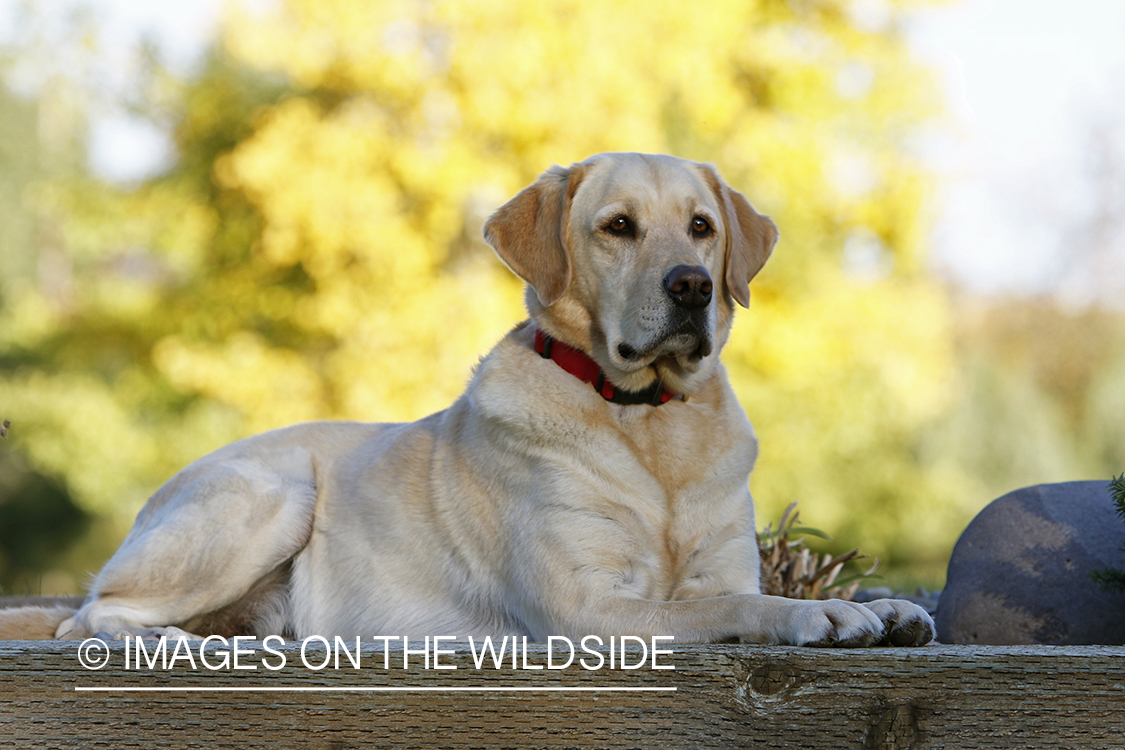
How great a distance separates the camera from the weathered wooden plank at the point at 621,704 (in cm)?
202

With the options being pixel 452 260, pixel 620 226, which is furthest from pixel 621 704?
pixel 452 260

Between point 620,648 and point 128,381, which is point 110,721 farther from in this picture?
point 128,381

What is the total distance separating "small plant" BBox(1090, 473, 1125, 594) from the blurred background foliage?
4531 millimetres

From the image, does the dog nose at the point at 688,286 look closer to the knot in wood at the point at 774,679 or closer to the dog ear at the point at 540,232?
the dog ear at the point at 540,232

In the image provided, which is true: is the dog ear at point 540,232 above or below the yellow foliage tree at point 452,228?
below

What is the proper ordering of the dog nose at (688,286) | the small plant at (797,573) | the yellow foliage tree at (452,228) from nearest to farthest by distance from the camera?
the dog nose at (688,286), the small plant at (797,573), the yellow foliage tree at (452,228)

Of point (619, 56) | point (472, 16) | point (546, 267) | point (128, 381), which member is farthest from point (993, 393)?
point (546, 267)

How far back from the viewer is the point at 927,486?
40.5 feet

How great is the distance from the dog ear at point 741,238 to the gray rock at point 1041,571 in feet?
3.65

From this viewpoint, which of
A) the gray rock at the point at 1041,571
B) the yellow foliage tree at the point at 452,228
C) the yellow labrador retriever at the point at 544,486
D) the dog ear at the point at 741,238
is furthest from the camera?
the yellow foliage tree at the point at 452,228
